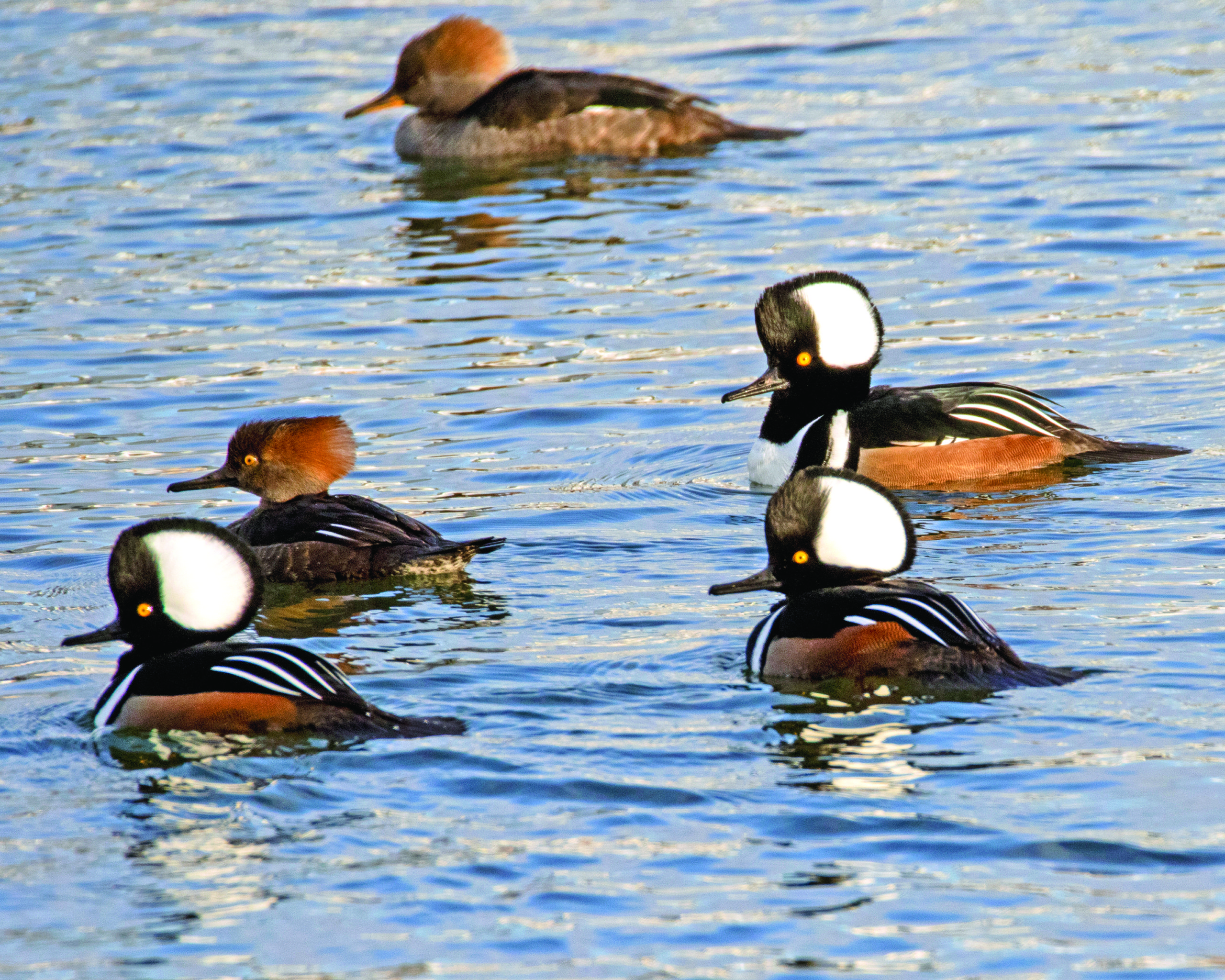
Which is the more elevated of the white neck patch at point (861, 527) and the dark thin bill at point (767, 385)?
the dark thin bill at point (767, 385)

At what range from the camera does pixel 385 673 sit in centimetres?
710

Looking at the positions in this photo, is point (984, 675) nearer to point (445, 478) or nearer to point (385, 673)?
point (385, 673)

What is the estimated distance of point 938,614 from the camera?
6.54 m

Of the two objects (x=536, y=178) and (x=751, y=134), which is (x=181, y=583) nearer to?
(x=536, y=178)

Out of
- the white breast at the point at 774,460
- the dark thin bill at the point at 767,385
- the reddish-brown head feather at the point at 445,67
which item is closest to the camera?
the white breast at the point at 774,460

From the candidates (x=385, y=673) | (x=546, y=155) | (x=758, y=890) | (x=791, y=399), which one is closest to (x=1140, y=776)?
(x=758, y=890)

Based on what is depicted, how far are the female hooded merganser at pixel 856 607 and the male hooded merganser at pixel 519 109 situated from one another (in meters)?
10.4

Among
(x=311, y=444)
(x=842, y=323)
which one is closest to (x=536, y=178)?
(x=842, y=323)

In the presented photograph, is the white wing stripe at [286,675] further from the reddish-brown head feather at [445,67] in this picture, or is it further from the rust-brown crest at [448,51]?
the rust-brown crest at [448,51]

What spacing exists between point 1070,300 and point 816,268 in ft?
6.02

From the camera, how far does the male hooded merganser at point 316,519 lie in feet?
27.6

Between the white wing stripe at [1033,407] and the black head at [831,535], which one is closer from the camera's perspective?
the black head at [831,535]

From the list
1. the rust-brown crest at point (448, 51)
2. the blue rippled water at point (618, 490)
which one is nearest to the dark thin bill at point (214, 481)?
the blue rippled water at point (618, 490)

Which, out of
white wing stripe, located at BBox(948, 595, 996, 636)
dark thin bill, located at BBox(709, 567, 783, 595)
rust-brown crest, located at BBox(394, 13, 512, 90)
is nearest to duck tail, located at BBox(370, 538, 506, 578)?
dark thin bill, located at BBox(709, 567, 783, 595)
